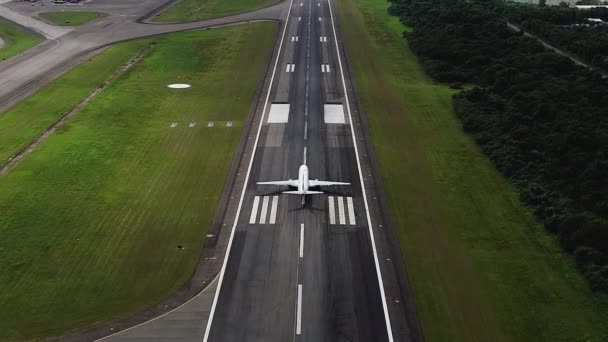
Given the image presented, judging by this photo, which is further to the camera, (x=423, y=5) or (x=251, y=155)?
(x=423, y=5)

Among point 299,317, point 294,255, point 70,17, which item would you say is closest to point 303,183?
point 294,255

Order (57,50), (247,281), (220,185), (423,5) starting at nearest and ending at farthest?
(247,281) → (220,185) → (57,50) → (423,5)

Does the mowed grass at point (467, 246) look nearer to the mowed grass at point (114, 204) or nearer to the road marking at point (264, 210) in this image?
the road marking at point (264, 210)

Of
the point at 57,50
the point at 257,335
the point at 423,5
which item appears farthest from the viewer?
the point at 423,5

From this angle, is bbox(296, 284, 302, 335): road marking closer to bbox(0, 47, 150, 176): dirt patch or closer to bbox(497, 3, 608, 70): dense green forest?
bbox(0, 47, 150, 176): dirt patch

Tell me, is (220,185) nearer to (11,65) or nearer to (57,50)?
(11,65)

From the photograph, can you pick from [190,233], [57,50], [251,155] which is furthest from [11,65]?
[190,233]
